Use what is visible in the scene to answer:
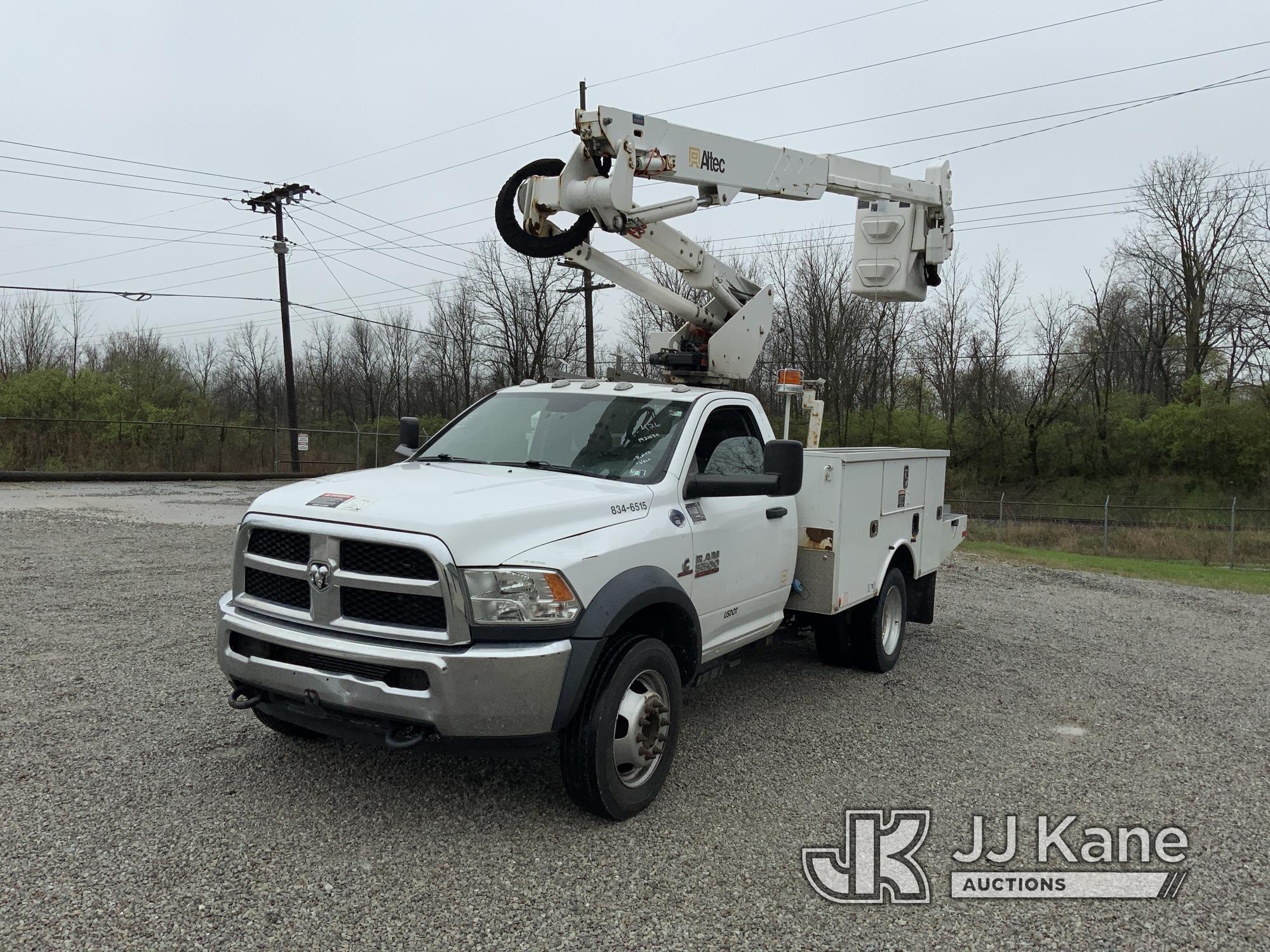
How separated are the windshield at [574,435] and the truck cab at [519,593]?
0.05 feet

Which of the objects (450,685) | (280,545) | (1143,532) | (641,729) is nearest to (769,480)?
(641,729)

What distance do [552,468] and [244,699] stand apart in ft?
6.09

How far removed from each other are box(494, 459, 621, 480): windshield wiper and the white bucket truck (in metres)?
0.02

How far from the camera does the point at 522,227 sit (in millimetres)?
7285

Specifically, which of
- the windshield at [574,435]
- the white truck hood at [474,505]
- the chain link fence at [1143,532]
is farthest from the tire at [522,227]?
the chain link fence at [1143,532]

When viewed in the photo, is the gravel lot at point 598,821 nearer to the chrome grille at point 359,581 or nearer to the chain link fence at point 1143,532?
the chrome grille at point 359,581

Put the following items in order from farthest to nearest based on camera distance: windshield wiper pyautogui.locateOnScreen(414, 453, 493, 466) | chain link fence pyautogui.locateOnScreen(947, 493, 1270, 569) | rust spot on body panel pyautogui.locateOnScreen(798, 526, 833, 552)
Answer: chain link fence pyautogui.locateOnScreen(947, 493, 1270, 569), rust spot on body panel pyautogui.locateOnScreen(798, 526, 833, 552), windshield wiper pyautogui.locateOnScreen(414, 453, 493, 466)

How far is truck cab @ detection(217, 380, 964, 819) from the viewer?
359cm

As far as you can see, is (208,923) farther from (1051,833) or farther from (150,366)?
(150,366)

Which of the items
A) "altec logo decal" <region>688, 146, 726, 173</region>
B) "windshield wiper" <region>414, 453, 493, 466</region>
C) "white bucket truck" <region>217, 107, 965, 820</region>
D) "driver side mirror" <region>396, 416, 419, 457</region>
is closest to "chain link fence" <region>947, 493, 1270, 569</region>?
"altec logo decal" <region>688, 146, 726, 173</region>

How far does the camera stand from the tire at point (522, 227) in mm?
6949

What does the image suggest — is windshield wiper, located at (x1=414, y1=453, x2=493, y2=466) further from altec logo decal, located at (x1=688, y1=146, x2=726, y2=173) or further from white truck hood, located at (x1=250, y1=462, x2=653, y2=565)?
altec logo decal, located at (x1=688, y1=146, x2=726, y2=173)

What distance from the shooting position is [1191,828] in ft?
14.2

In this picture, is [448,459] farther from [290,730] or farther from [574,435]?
[290,730]
